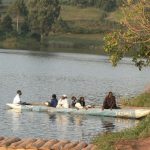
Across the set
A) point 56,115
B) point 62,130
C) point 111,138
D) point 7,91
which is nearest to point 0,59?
point 7,91

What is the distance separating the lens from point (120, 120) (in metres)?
37.4

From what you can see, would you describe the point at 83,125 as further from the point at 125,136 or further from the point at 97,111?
the point at 125,136

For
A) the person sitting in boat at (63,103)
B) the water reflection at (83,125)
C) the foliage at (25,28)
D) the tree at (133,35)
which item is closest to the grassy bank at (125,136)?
the tree at (133,35)

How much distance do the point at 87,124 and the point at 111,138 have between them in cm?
1223

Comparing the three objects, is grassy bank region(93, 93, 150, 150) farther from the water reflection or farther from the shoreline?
the water reflection

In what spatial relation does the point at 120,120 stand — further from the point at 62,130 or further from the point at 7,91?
the point at 7,91

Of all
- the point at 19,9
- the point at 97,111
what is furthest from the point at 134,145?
the point at 19,9

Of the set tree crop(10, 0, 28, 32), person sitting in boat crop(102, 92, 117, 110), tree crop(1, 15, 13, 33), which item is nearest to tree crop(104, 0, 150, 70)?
person sitting in boat crop(102, 92, 117, 110)

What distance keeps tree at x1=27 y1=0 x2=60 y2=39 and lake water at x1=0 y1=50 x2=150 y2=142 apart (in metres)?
38.9

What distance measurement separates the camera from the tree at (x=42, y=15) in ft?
507

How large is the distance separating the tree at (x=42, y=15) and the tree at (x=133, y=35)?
407ft

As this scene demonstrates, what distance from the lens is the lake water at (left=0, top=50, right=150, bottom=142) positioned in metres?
33.4

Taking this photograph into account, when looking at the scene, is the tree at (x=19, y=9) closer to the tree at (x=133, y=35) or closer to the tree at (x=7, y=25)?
the tree at (x=7, y=25)

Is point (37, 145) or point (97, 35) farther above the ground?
point (97, 35)
